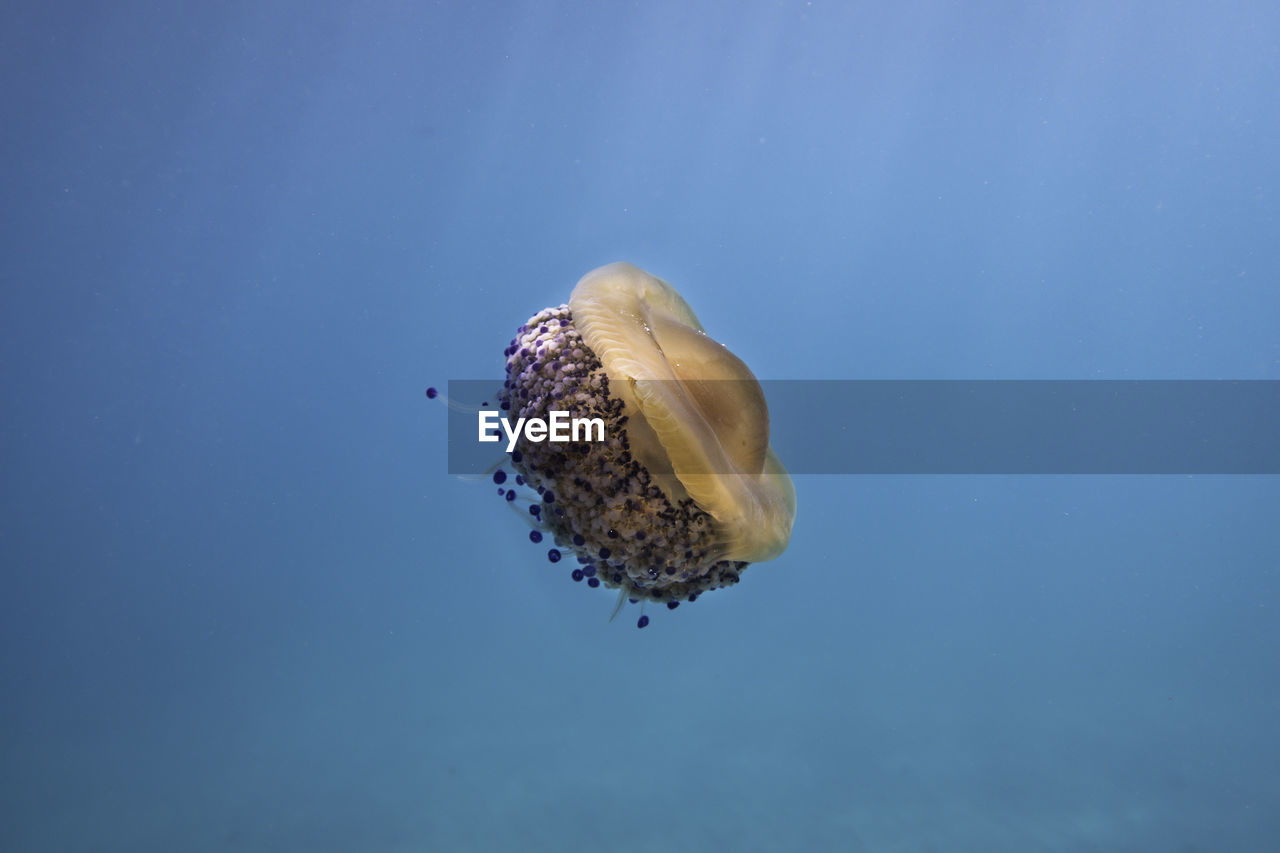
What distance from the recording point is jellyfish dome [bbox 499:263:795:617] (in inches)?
106

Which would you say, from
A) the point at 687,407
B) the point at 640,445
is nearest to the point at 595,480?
the point at 640,445

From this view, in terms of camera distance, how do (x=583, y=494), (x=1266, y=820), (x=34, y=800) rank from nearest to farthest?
1. (x=583, y=494)
2. (x=1266, y=820)
3. (x=34, y=800)

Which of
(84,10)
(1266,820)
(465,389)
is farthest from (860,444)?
(84,10)

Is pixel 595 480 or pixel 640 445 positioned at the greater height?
pixel 640 445

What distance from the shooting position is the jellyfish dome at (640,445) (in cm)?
270

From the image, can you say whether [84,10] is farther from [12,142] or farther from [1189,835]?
[1189,835]

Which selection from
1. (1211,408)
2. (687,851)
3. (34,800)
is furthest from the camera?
(1211,408)

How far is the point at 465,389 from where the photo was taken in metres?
3.83

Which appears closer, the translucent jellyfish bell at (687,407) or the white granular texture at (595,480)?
the translucent jellyfish bell at (687,407)

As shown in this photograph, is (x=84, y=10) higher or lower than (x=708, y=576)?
higher

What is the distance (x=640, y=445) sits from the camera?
2760 millimetres

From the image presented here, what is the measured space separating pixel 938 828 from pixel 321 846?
6.80 metres

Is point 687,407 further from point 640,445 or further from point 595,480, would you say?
point 595,480

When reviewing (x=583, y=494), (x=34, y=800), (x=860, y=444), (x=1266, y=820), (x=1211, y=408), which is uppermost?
(x=1211, y=408)
